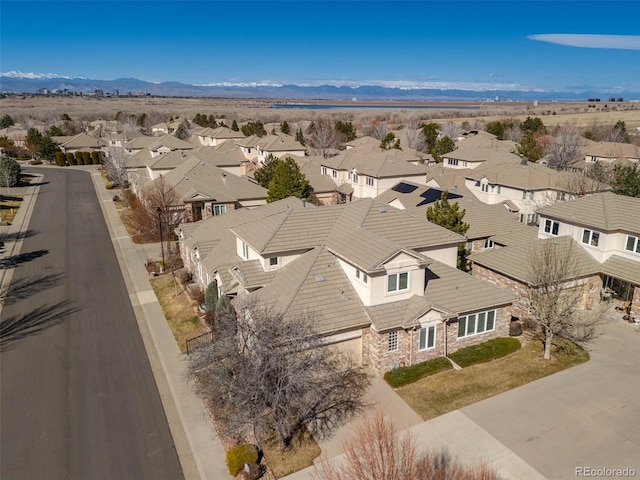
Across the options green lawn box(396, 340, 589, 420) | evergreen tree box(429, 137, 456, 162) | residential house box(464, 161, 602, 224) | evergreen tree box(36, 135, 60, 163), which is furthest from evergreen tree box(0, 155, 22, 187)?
green lawn box(396, 340, 589, 420)

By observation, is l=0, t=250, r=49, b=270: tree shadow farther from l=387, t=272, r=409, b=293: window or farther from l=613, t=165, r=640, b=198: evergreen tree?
l=613, t=165, r=640, b=198: evergreen tree

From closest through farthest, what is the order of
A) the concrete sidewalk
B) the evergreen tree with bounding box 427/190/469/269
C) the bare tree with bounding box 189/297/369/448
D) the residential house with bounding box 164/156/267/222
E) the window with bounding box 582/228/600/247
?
the bare tree with bounding box 189/297/369/448
the concrete sidewalk
the window with bounding box 582/228/600/247
the evergreen tree with bounding box 427/190/469/269
the residential house with bounding box 164/156/267/222

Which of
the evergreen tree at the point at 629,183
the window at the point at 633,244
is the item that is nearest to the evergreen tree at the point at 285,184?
the window at the point at 633,244

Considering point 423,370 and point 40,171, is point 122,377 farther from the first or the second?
point 40,171

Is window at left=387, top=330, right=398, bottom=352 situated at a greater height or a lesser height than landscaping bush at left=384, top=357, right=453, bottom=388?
greater

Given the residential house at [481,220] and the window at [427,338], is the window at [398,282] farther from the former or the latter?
the residential house at [481,220]

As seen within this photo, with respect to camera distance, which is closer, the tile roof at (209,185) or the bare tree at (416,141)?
the tile roof at (209,185)

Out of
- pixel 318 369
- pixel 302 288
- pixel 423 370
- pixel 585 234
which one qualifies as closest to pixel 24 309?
pixel 302 288
